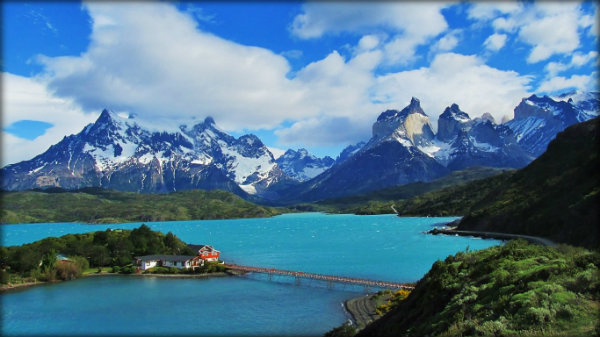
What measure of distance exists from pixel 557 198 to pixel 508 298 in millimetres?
98398

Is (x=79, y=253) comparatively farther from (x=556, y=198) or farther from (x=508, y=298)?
(x=556, y=198)

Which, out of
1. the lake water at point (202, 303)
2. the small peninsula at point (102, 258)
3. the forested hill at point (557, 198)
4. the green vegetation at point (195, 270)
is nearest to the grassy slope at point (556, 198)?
the forested hill at point (557, 198)

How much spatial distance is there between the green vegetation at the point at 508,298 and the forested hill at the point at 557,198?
164ft

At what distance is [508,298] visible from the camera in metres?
21.3

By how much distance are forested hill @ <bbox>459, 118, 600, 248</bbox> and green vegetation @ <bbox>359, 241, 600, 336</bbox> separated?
164 ft

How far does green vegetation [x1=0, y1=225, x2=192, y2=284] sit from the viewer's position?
7988 cm

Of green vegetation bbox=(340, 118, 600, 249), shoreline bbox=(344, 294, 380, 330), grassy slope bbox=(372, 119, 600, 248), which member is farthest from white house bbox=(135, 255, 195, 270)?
grassy slope bbox=(372, 119, 600, 248)

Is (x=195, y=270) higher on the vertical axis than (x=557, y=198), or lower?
lower

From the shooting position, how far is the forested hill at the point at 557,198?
83.5 meters

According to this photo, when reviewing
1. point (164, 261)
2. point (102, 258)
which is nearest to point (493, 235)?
point (164, 261)

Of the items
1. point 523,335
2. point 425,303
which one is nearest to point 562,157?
point 425,303

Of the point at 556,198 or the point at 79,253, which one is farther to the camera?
the point at 556,198

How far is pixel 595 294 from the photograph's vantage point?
19.0m

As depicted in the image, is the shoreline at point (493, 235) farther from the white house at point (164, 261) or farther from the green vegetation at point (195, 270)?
the white house at point (164, 261)
